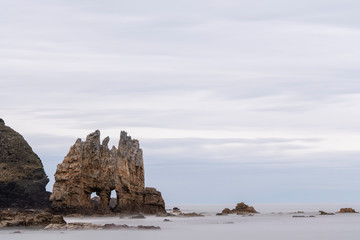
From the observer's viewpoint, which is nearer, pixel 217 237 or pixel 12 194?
pixel 217 237

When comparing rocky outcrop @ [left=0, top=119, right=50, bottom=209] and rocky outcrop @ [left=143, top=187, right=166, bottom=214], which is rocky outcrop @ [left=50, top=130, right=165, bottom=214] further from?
rocky outcrop @ [left=0, top=119, right=50, bottom=209]

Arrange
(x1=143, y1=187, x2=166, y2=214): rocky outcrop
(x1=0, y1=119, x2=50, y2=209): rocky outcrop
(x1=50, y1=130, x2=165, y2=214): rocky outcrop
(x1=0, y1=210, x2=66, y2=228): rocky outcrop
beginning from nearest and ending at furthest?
(x1=0, y1=210, x2=66, y2=228): rocky outcrop → (x1=50, y1=130, x2=165, y2=214): rocky outcrop → (x1=143, y1=187, x2=166, y2=214): rocky outcrop → (x1=0, y1=119, x2=50, y2=209): rocky outcrop

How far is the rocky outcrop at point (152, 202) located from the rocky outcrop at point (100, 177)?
0.19 meters

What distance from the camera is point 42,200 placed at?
14000 cm

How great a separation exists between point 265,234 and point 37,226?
2737cm

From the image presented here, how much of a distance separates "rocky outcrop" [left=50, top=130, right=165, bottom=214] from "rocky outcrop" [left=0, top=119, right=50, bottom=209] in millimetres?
16225

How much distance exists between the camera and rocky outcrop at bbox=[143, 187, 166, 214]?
130 meters

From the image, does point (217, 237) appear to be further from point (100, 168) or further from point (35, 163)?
point (35, 163)

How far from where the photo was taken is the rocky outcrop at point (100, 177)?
119688mm

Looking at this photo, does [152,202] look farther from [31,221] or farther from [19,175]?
[31,221]

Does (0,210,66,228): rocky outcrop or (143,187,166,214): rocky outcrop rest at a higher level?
(143,187,166,214): rocky outcrop

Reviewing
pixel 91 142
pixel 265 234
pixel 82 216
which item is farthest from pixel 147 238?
pixel 91 142

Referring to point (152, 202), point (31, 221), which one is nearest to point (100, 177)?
point (152, 202)

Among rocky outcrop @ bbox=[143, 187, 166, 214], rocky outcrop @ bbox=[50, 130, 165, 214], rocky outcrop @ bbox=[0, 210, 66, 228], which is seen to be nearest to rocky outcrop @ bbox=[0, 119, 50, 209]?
rocky outcrop @ bbox=[50, 130, 165, 214]
